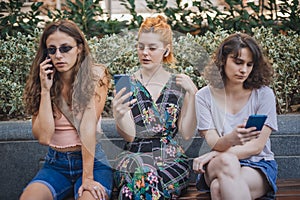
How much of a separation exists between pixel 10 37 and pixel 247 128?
8.17 feet

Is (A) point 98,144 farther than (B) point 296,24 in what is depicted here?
No

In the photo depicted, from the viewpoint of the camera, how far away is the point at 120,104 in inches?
109

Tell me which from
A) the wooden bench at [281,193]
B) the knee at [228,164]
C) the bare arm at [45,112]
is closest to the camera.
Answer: the knee at [228,164]

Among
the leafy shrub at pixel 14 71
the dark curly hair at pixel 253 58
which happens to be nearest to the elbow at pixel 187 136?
the dark curly hair at pixel 253 58

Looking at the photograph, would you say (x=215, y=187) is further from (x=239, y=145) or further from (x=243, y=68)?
(x=243, y=68)

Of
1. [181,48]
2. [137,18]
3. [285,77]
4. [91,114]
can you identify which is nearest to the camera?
[181,48]

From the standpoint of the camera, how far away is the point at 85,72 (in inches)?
124

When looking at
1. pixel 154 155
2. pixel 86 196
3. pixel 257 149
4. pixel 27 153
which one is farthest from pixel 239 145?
pixel 27 153

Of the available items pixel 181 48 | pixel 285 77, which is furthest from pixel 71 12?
pixel 181 48

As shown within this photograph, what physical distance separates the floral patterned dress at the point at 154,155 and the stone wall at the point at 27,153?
0.70m

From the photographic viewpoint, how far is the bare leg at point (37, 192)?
10.0 ft

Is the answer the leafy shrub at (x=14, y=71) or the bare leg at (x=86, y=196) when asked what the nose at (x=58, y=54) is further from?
the leafy shrub at (x=14, y=71)

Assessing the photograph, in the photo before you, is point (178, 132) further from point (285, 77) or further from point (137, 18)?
point (137, 18)

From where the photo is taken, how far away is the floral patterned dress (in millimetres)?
2986
